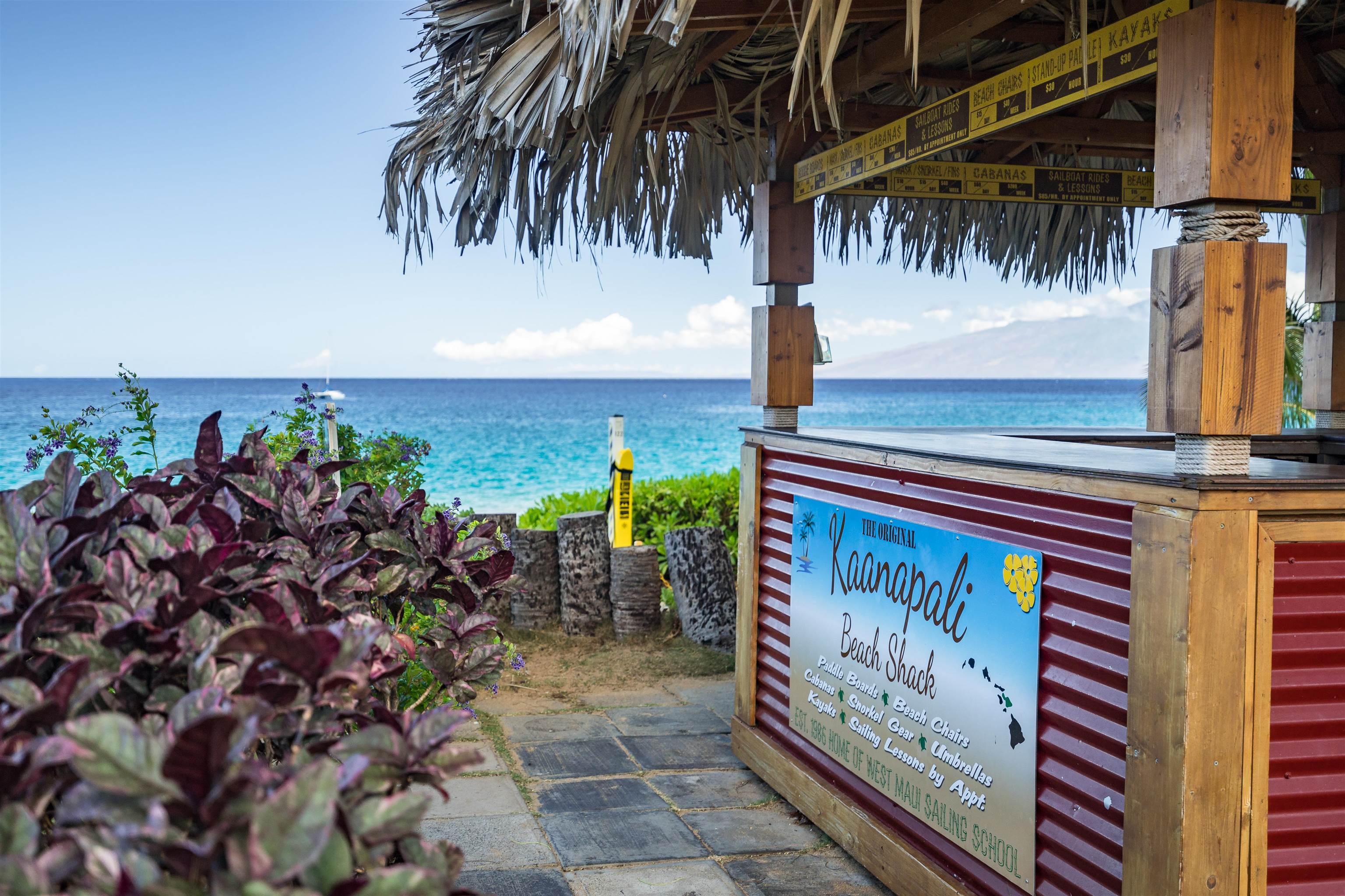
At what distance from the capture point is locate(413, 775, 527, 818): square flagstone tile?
12.6 feet

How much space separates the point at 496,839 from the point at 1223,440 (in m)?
2.73

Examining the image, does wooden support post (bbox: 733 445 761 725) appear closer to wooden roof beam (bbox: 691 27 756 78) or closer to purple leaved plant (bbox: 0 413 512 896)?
wooden roof beam (bbox: 691 27 756 78)

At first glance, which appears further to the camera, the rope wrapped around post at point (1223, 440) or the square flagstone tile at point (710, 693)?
Result: the square flagstone tile at point (710, 693)

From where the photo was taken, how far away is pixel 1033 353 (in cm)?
10319

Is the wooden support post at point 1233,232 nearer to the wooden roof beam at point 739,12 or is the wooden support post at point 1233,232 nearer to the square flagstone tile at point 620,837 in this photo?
the wooden roof beam at point 739,12

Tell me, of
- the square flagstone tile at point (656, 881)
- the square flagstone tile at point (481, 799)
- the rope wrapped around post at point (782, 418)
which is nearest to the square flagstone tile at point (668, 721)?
the square flagstone tile at point (481, 799)

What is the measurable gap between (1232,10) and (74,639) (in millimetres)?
2403

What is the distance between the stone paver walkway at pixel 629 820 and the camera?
3303 mm

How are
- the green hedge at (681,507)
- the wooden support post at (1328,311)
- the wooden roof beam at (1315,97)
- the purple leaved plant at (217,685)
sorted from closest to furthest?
1. the purple leaved plant at (217,685)
2. the wooden roof beam at (1315,97)
3. the wooden support post at (1328,311)
4. the green hedge at (681,507)

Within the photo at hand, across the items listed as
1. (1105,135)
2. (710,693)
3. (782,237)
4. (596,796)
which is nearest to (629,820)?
(596,796)

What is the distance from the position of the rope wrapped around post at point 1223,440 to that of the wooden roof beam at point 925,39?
1.02 meters

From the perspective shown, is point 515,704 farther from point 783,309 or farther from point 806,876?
point 783,309

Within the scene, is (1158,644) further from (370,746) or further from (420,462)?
(420,462)

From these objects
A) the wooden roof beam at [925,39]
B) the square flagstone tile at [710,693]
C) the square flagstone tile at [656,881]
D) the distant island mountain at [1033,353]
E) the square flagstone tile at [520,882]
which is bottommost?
the square flagstone tile at [710,693]
